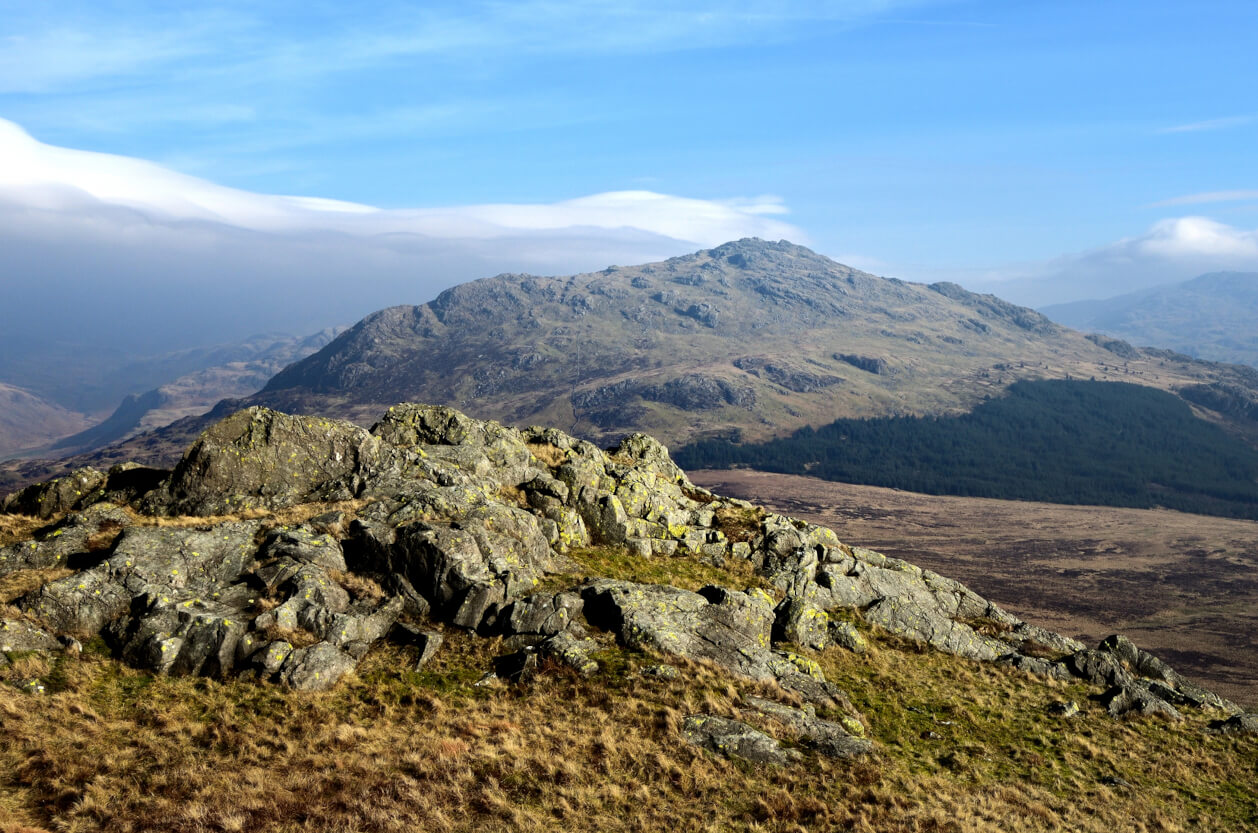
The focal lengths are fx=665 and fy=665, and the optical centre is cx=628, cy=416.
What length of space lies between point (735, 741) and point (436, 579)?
14206 millimetres

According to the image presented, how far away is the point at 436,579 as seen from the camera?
2922 cm

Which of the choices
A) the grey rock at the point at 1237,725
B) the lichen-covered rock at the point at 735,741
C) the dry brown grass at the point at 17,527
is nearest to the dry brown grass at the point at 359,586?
the dry brown grass at the point at 17,527

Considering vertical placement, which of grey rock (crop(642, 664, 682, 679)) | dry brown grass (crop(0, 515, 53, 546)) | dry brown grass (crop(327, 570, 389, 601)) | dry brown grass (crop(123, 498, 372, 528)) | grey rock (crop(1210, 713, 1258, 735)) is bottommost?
grey rock (crop(1210, 713, 1258, 735))

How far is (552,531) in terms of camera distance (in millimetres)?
38031

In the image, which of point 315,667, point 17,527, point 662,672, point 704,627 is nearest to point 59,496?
point 17,527

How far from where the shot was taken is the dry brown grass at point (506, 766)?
59.4 feet

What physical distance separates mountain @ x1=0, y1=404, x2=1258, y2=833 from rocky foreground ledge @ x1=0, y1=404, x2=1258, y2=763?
0.14 metres

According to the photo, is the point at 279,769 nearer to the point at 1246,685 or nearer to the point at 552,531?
the point at 552,531

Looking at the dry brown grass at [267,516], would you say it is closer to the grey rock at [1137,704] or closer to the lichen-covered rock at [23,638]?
the lichen-covered rock at [23,638]

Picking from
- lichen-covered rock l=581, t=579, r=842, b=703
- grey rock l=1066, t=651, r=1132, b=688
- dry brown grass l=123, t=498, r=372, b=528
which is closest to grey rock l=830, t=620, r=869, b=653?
lichen-covered rock l=581, t=579, r=842, b=703

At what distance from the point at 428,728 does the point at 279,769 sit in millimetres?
4571

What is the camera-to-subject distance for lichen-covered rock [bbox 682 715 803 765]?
2288cm

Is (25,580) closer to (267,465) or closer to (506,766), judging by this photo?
(267,465)

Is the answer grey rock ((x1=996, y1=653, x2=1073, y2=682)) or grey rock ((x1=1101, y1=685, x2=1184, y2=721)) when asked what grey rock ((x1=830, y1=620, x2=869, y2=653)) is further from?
grey rock ((x1=1101, y1=685, x2=1184, y2=721))
